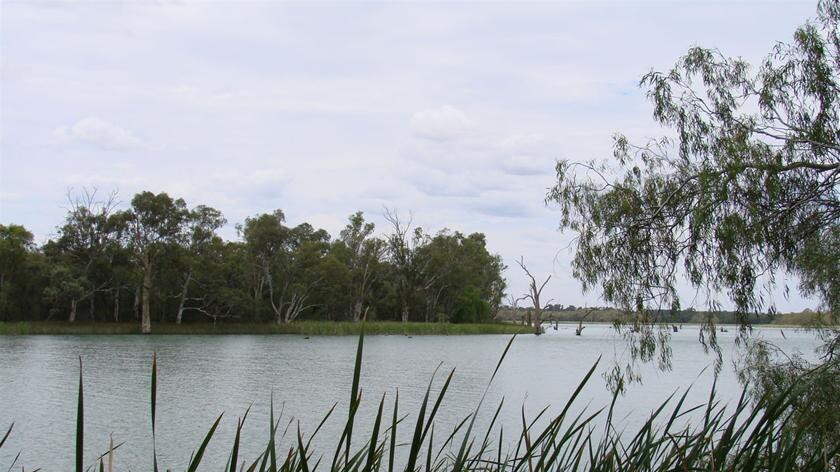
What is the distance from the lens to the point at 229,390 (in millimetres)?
17062

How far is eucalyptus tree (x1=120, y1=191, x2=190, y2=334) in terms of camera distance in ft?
133

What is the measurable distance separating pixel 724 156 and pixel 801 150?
796mm

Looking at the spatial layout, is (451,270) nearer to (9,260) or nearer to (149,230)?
(149,230)

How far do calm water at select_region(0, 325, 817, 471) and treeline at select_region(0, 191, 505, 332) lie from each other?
9.50 m

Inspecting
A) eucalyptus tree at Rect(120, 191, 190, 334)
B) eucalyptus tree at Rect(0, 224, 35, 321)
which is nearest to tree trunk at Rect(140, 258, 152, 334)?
eucalyptus tree at Rect(120, 191, 190, 334)

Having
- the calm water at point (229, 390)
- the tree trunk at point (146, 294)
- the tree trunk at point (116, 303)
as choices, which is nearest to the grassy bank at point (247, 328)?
the tree trunk at point (146, 294)

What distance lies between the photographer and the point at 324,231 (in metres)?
53.4

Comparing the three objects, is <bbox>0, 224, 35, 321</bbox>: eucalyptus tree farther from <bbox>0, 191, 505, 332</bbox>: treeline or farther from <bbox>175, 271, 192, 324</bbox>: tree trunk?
<bbox>175, 271, 192, 324</bbox>: tree trunk

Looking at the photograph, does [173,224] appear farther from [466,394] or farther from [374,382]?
[466,394]

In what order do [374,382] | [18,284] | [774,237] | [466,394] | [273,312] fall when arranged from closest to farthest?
[774,237], [466,394], [374,382], [18,284], [273,312]

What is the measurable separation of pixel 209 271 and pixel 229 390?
27.3 m

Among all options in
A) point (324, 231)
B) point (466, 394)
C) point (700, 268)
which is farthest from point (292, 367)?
point (324, 231)

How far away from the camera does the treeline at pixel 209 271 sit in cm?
3894

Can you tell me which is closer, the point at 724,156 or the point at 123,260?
the point at 724,156
